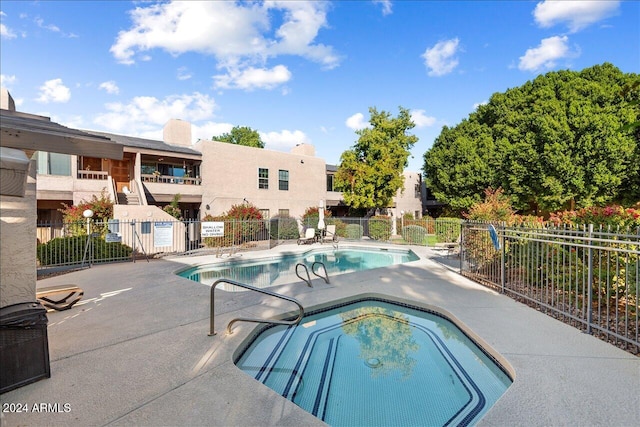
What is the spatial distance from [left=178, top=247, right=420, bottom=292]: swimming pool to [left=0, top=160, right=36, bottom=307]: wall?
16.1ft

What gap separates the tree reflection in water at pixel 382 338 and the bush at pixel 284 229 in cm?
1488

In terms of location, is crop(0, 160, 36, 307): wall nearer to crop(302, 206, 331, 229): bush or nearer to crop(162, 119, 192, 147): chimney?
crop(162, 119, 192, 147): chimney

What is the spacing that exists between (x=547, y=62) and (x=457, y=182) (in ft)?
33.4

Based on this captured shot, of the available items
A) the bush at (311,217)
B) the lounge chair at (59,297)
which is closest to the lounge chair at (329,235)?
the bush at (311,217)

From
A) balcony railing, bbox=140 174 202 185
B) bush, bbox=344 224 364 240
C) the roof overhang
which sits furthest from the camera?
bush, bbox=344 224 364 240

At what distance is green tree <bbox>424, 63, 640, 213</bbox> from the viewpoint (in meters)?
18.1

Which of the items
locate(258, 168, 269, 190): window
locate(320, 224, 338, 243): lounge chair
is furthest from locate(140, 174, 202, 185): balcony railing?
locate(320, 224, 338, 243): lounge chair

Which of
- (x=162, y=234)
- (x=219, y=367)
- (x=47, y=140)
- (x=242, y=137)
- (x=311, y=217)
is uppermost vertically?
(x=242, y=137)

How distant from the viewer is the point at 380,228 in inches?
889

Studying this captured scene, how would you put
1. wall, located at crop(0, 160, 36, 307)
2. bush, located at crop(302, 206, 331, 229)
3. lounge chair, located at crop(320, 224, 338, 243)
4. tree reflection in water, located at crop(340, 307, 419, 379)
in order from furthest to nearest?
bush, located at crop(302, 206, 331, 229), lounge chair, located at crop(320, 224, 338, 243), tree reflection in water, located at crop(340, 307, 419, 379), wall, located at crop(0, 160, 36, 307)

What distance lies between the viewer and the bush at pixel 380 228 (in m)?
22.3

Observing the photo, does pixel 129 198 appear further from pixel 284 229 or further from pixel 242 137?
pixel 242 137

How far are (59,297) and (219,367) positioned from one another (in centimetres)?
466

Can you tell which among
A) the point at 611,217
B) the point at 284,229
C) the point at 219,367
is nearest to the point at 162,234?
the point at 284,229
